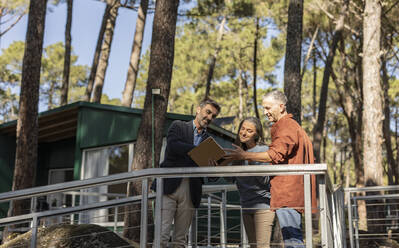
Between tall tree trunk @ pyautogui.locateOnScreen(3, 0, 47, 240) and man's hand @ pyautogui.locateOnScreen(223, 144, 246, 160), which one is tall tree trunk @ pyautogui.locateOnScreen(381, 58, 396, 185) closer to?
tall tree trunk @ pyautogui.locateOnScreen(3, 0, 47, 240)

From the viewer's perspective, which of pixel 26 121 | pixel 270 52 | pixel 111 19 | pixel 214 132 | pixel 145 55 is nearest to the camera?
pixel 26 121

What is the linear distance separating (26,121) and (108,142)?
265cm

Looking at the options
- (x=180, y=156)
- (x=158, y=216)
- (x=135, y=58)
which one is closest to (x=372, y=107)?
(x=135, y=58)

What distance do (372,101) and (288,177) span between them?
7.78 m

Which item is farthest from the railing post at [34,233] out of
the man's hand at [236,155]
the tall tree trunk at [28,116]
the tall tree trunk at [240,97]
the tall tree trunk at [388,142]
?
the tall tree trunk at [240,97]

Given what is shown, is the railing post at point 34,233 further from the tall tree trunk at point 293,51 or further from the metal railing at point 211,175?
the tall tree trunk at point 293,51

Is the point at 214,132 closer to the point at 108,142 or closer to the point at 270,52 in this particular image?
the point at 108,142

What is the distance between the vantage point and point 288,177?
3.18 m

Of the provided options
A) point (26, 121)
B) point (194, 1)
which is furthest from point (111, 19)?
point (26, 121)

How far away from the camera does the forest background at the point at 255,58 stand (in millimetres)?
10336

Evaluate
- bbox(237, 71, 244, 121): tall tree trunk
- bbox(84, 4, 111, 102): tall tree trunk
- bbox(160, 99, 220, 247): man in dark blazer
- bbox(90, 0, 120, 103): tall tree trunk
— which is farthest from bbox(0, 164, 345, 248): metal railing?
bbox(237, 71, 244, 121): tall tree trunk

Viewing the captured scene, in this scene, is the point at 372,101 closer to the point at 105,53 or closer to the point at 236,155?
the point at 236,155

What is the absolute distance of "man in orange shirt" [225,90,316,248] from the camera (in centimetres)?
313

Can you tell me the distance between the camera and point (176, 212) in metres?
3.66
